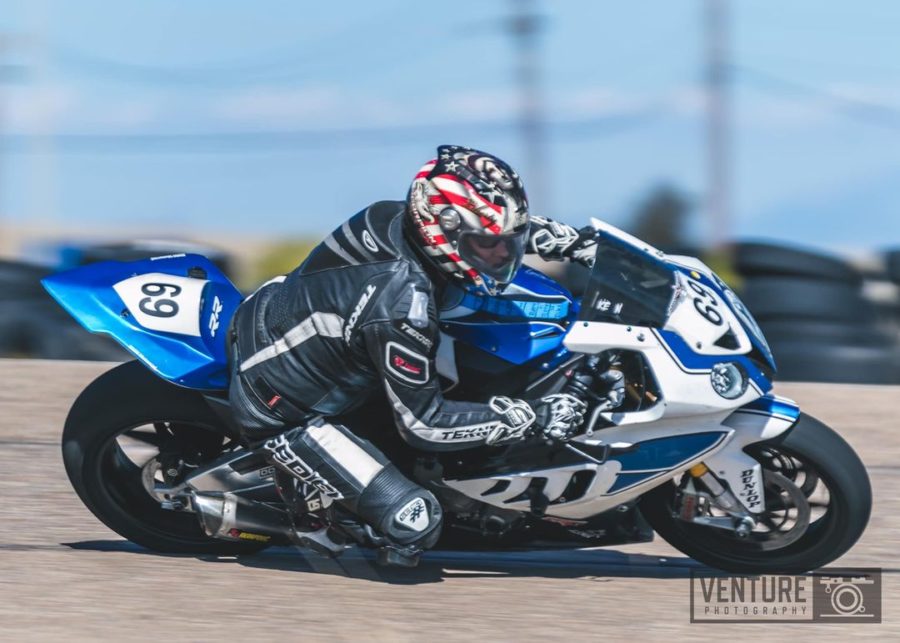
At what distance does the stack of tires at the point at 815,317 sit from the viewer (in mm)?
8586

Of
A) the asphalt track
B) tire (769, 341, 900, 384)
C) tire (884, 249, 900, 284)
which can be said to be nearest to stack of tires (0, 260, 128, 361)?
the asphalt track

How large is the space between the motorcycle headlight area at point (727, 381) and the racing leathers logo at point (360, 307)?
1.14 m

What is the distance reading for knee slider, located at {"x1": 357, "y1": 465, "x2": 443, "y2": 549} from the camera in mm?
4598

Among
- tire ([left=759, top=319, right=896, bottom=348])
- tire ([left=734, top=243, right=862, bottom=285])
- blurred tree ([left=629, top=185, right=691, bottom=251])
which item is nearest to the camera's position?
tire ([left=759, top=319, right=896, bottom=348])

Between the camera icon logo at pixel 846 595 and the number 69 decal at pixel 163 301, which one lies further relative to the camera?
the number 69 decal at pixel 163 301

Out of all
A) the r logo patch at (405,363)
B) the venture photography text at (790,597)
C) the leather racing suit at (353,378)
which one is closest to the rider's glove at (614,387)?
the leather racing suit at (353,378)

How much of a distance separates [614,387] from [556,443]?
278mm

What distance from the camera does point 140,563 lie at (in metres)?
4.93

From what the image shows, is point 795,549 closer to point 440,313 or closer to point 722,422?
point 722,422

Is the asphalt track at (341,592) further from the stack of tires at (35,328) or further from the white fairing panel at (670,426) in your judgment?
the stack of tires at (35,328)

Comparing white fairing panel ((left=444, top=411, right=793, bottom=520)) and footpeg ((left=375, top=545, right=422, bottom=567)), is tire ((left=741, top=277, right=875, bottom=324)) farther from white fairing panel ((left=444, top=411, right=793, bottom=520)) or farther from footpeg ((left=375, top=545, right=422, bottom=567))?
footpeg ((left=375, top=545, right=422, bottom=567))

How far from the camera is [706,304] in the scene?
14.9 feet

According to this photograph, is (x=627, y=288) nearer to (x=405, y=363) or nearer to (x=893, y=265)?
(x=405, y=363)

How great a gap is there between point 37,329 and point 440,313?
596 cm
